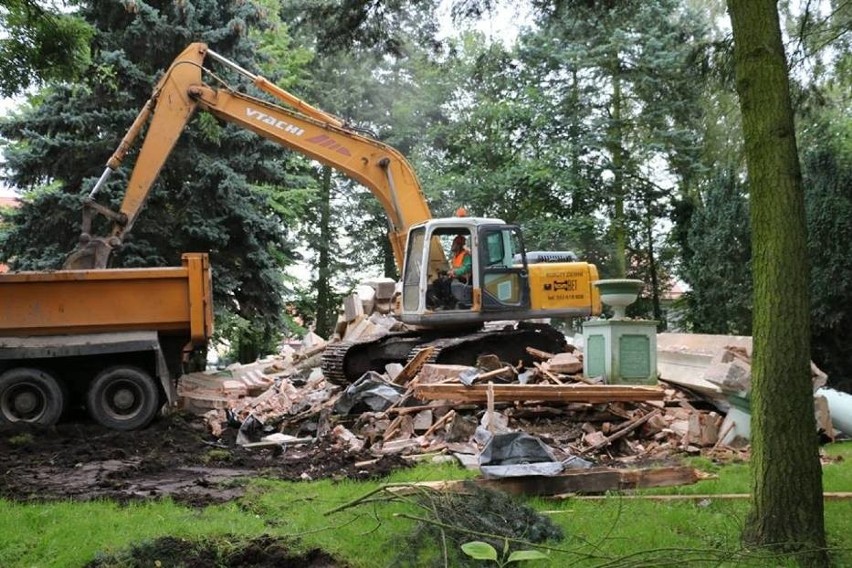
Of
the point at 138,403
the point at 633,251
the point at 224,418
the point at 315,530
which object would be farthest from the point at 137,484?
the point at 633,251

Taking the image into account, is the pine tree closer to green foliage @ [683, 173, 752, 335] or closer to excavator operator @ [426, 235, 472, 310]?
excavator operator @ [426, 235, 472, 310]

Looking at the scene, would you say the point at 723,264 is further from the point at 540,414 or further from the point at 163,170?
the point at 163,170

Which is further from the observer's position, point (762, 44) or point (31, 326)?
point (31, 326)

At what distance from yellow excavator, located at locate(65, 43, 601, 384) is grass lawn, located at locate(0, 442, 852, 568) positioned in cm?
497

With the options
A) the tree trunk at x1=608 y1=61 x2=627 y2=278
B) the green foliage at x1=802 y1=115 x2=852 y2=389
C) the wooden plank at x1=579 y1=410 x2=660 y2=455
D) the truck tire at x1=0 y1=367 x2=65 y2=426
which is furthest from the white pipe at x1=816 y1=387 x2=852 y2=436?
the tree trunk at x1=608 y1=61 x2=627 y2=278

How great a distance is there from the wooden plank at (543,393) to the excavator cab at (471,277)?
224 cm

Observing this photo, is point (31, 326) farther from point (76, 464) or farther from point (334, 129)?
point (334, 129)

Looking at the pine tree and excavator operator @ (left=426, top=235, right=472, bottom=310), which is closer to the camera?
excavator operator @ (left=426, top=235, right=472, bottom=310)

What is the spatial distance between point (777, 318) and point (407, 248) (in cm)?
761

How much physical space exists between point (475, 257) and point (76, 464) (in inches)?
220

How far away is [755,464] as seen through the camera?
448 centimetres

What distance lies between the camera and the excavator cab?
11.1 metres

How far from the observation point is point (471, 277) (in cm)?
1126

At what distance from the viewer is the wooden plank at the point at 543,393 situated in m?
8.76
